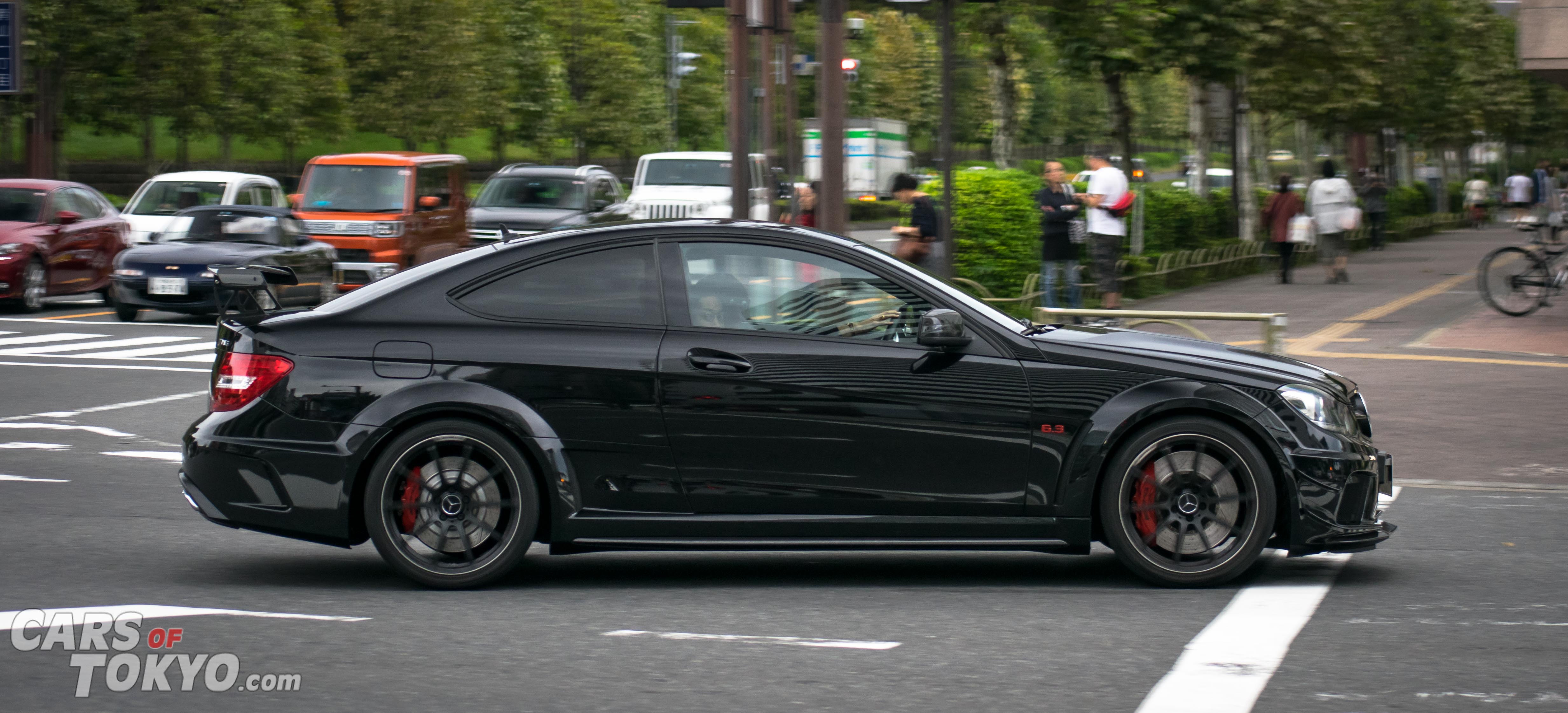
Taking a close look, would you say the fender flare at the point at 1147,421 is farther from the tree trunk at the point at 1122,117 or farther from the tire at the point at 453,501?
the tree trunk at the point at 1122,117

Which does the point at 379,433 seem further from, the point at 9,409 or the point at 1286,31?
the point at 1286,31

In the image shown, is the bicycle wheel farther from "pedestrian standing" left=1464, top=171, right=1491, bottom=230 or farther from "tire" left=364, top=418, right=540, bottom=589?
"pedestrian standing" left=1464, top=171, right=1491, bottom=230

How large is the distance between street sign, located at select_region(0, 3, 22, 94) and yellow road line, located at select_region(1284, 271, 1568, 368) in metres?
18.0

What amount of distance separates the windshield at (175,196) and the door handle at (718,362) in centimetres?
1866

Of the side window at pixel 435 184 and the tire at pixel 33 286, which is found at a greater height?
the side window at pixel 435 184

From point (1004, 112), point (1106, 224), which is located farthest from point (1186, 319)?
point (1004, 112)

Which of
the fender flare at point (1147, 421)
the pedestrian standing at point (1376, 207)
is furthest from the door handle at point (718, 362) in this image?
the pedestrian standing at point (1376, 207)

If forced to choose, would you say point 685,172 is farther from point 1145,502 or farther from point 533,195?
point 1145,502

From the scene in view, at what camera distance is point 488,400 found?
6270 mm

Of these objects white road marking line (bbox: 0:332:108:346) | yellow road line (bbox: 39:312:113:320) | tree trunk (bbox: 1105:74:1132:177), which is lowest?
white road marking line (bbox: 0:332:108:346)

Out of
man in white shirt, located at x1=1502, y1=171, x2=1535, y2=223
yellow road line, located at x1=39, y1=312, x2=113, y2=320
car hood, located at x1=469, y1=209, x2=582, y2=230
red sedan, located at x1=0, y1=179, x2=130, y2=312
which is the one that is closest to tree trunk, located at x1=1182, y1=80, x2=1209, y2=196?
car hood, located at x1=469, y1=209, x2=582, y2=230

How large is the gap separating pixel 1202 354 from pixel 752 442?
1793 millimetres

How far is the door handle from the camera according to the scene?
631 cm

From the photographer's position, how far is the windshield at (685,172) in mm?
28438
